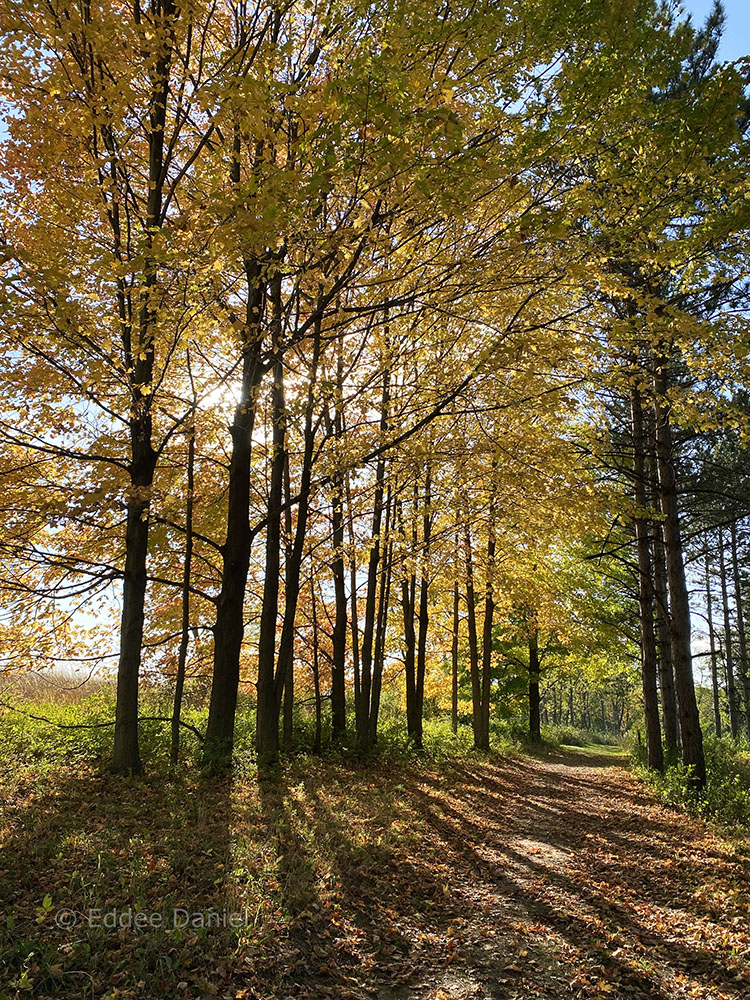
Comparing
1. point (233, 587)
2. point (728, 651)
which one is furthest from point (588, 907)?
point (728, 651)

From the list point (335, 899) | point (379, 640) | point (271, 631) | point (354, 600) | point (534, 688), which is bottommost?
point (335, 899)

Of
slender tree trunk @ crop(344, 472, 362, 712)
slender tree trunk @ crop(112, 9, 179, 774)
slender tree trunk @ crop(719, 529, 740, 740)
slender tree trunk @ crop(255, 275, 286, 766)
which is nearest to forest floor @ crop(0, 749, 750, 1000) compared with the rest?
slender tree trunk @ crop(112, 9, 179, 774)

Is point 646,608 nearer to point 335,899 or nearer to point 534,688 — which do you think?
point 335,899

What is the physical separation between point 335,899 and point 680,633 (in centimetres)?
748

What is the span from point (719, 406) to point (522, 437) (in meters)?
2.65

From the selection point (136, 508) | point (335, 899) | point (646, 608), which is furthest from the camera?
point (646, 608)

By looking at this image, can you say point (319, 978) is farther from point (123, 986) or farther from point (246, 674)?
point (246, 674)

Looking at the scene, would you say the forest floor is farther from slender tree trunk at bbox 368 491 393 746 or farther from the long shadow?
slender tree trunk at bbox 368 491 393 746

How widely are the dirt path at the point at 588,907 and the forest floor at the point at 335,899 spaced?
0.02 m

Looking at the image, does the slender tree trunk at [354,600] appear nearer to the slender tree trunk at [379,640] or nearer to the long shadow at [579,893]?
the slender tree trunk at [379,640]

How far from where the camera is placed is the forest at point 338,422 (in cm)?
404

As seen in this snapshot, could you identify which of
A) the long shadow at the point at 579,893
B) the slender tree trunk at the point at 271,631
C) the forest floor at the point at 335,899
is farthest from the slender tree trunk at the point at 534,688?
the slender tree trunk at the point at 271,631

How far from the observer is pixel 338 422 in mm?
11109

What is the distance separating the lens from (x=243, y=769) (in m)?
8.07
